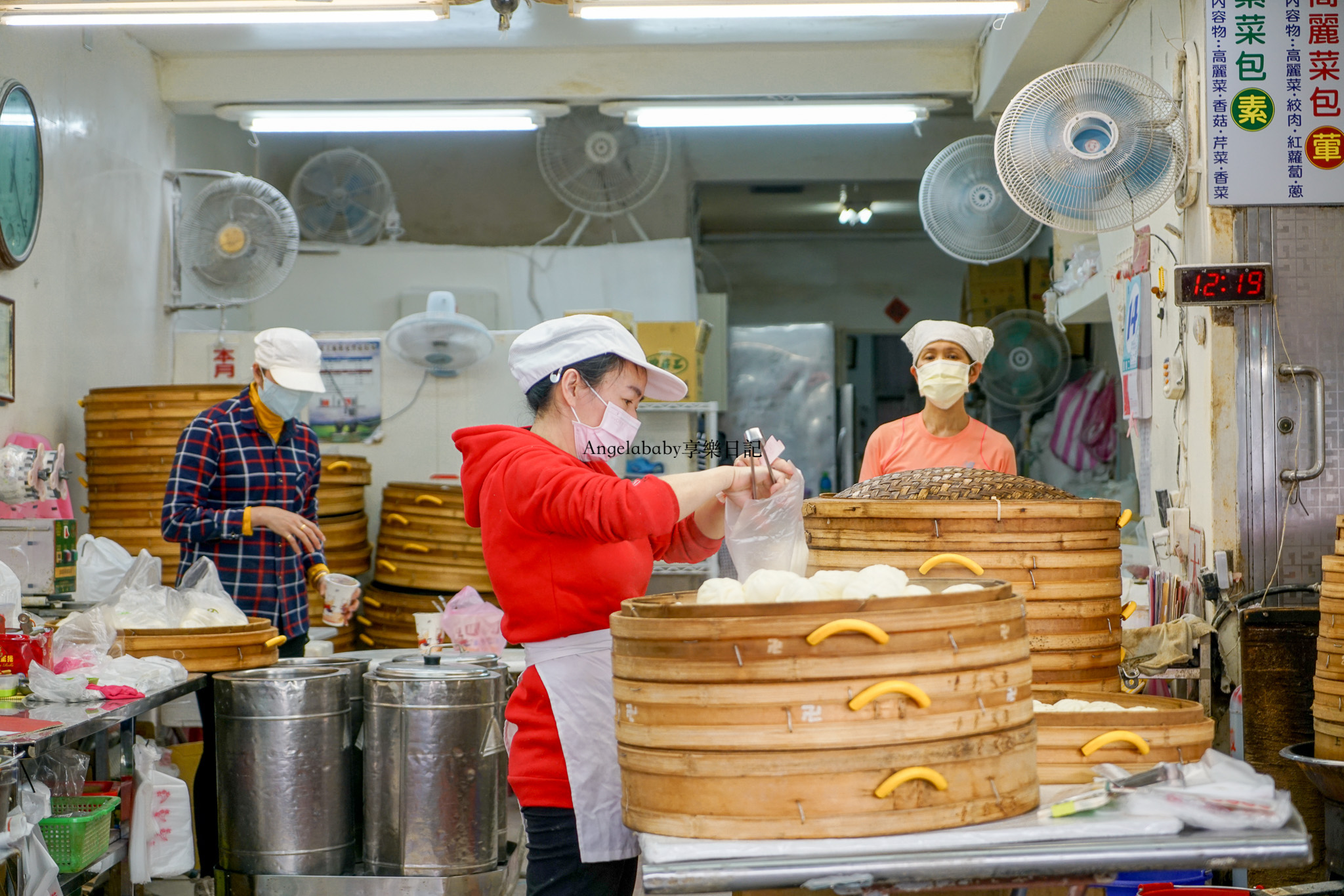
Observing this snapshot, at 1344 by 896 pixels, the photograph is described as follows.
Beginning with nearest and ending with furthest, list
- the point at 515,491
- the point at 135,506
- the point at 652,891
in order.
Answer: the point at 652,891 → the point at 515,491 → the point at 135,506

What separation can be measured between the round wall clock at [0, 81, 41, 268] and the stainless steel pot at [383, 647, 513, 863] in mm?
2523

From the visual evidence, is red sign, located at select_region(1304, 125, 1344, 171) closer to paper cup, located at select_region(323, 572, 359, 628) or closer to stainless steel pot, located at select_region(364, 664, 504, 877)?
stainless steel pot, located at select_region(364, 664, 504, 877)

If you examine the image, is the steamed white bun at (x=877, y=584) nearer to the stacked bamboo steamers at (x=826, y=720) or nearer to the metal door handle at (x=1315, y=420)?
the stacked bamboo steamers at (x=826, y=720)

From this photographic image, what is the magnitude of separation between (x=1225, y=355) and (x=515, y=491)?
10.3 feet

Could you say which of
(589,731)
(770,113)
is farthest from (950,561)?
(770,113)

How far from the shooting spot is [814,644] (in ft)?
5.28

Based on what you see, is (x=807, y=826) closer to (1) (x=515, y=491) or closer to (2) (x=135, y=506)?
(1) (x=515, y=491)

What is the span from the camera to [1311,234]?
4215mm

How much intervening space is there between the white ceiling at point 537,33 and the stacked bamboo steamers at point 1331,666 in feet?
13.4

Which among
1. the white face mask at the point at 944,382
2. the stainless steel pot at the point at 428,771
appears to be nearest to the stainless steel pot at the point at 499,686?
the stainless steel pot at the point at 428,771

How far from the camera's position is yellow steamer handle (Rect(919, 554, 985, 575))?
2344mm

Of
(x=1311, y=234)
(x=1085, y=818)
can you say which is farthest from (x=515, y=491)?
(x=1311, y=234)

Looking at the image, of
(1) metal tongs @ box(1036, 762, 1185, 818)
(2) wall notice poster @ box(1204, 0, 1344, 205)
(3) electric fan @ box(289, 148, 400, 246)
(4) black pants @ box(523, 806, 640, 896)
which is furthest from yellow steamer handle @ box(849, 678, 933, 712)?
(3) electric fan @ box(289, 148, 400, 246)

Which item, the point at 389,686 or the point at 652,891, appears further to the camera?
the point at 389,686
